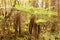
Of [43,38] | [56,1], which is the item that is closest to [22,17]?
[43,38]

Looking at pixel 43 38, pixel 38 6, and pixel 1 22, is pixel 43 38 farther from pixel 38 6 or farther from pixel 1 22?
pixel 1 22

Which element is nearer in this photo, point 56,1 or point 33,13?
point 33,13

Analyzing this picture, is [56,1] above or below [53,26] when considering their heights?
above

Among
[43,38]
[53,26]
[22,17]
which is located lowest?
[43,38]

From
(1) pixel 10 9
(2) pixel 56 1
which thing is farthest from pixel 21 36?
(2) pixel 56 1

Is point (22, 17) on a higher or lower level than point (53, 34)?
higher

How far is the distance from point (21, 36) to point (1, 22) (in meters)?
0.46

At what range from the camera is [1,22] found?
292 cm

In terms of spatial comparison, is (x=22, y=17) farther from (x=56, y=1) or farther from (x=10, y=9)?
(x=56, y=1)

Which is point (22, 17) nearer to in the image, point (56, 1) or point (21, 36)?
point (21, 36)

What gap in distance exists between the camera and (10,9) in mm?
2955

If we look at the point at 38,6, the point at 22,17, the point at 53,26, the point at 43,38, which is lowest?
the point at 43,38

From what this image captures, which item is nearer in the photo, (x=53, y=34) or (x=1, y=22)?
(x=1, y=22)

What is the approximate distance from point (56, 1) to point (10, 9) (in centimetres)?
94
